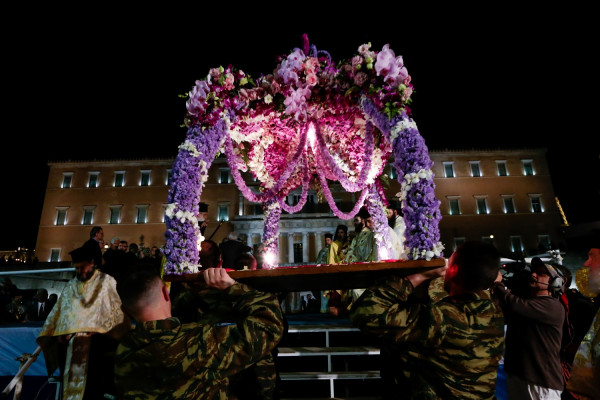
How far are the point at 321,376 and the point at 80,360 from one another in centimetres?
313

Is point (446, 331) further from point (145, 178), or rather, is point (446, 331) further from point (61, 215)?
point (61, 215)

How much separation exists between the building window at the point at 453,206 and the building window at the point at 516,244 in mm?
6427

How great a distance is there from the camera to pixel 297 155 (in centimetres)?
591

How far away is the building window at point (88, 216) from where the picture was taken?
3969 cm

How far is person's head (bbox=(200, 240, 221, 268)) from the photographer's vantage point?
157 inches

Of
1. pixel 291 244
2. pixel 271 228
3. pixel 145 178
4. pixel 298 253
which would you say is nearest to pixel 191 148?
pixel 271 228

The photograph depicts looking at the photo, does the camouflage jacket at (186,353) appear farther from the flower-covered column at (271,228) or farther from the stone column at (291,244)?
the stone column at (291,244)

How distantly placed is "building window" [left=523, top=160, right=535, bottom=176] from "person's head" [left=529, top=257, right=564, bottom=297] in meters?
44.0

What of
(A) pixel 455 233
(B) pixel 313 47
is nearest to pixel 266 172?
(B) pixel 313 47

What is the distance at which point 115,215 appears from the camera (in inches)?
1580

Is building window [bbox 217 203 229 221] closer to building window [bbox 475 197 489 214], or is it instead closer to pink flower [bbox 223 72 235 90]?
building window [bbox 475 197 489 214]

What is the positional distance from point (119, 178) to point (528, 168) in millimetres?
48978

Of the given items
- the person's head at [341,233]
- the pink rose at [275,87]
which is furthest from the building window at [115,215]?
the pink rose at [275,87]

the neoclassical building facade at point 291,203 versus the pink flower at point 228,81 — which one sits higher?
the neoclassical building facade at point 291,203
